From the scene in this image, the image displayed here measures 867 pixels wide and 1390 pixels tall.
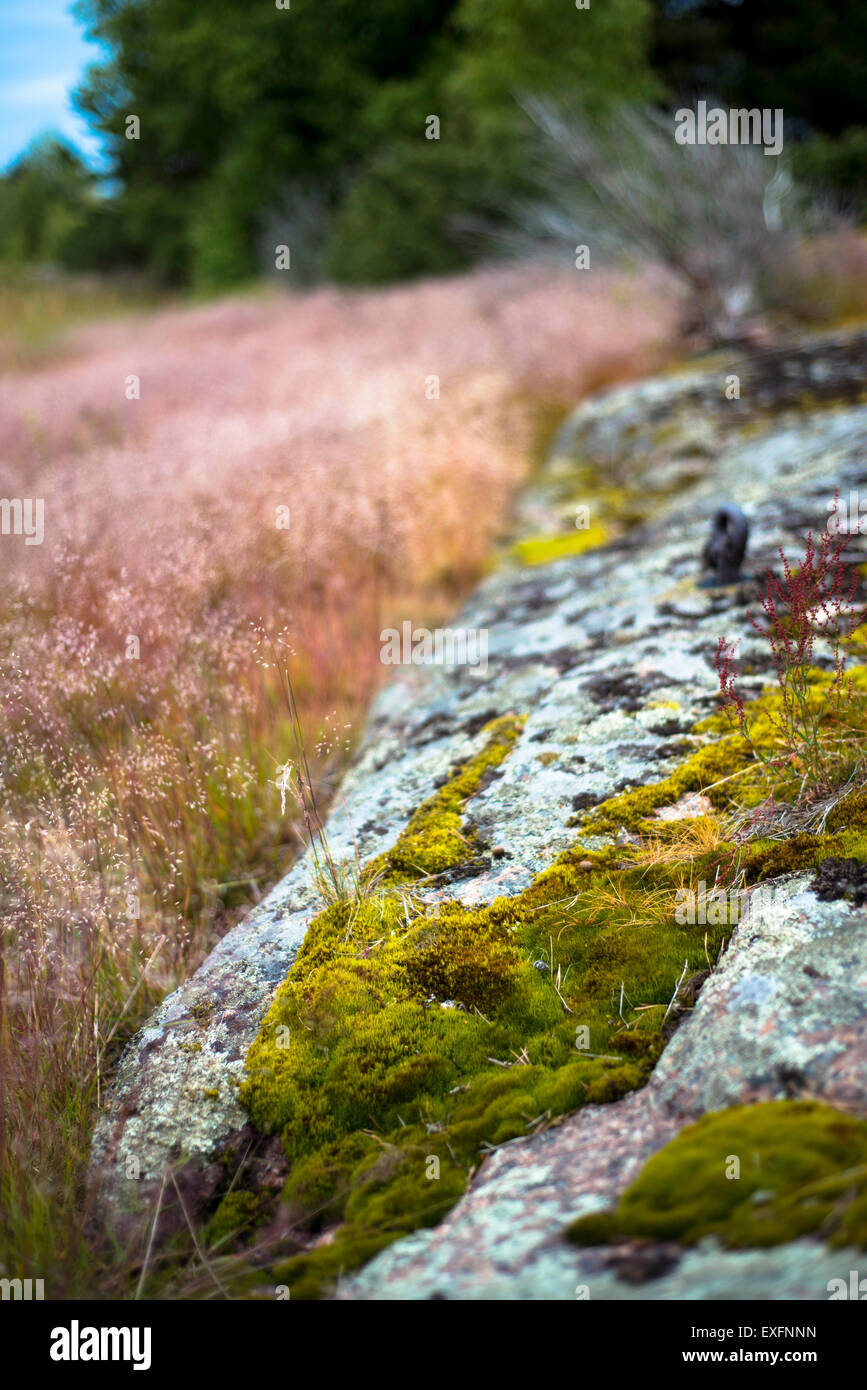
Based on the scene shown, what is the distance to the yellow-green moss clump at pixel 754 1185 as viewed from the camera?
93cm

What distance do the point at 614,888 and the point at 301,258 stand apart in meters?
20.4

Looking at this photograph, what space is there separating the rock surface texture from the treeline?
30.6 ft

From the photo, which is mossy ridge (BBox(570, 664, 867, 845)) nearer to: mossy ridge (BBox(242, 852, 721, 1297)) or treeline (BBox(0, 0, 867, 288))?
mossy ridge (BBox(242, 852, 721, 1297))

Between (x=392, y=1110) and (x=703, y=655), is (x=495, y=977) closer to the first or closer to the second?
(x=392, y=1110)

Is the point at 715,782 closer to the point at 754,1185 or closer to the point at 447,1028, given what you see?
the point at 447,1028

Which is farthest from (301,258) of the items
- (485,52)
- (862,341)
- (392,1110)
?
(392,1110)

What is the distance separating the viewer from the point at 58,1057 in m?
1.66

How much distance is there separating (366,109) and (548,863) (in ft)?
70.9

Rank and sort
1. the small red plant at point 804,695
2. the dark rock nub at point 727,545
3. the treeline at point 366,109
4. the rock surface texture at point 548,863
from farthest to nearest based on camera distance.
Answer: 1. the treeline at point 366,109
2. the dark rock nub at point 727,545
3. the small red plant at point 804,695
4. the rock surface texture at point 548,863

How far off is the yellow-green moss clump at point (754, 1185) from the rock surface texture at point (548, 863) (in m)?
0.03

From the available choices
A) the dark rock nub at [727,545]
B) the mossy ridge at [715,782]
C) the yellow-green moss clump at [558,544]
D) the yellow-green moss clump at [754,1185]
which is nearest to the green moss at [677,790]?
the mossy ridge at [715,782]

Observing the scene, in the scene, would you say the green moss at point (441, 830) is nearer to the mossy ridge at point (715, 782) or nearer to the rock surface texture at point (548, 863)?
the rock surface texture at point (548, 863)

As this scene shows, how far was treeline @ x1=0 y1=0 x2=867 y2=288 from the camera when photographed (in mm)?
13289

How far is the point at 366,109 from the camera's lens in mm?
18531
